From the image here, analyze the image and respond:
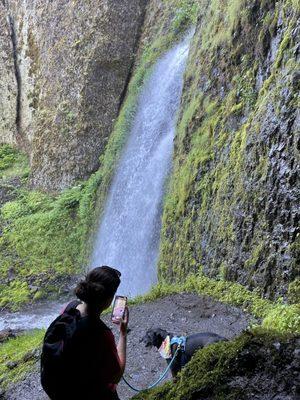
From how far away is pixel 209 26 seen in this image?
10898mm

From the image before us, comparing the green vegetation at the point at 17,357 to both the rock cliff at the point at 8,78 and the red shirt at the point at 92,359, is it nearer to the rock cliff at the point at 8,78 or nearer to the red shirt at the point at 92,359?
the red shirt at the point at 92,359

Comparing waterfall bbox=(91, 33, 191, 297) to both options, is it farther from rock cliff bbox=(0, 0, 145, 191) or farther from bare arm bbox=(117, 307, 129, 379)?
bare arm bbox=(117, 307, 129, 379)

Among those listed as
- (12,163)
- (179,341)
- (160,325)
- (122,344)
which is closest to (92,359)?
(122,344)

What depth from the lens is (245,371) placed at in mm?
2377

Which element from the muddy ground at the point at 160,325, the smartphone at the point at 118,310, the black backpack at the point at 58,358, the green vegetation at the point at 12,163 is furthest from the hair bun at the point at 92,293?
the green vegetation at the point at 12,163

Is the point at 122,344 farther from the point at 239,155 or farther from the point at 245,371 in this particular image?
the point at 239,155

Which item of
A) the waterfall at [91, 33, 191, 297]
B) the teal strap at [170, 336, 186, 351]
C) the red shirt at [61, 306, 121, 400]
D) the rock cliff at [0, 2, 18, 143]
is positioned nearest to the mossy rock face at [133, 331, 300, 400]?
the red shirt at [61, 306, 121, 400]

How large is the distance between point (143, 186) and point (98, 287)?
10220 mm

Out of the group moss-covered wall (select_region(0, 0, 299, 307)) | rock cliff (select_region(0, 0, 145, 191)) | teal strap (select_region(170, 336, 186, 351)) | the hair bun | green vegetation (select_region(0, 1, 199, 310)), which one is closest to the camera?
the hair bun

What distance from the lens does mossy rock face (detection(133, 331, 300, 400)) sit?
226 centimetres

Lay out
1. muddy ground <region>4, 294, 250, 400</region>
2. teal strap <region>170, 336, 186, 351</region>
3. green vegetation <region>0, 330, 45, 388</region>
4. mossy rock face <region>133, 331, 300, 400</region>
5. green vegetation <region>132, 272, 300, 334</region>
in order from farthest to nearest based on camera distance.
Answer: green vegetation <region>0, 330, 45, 388</region> < muddy ground <region>4, 294, 250, 400</region> < green vegetation <region>132, 272, 300, 334</region> < teal strap <region>170, 336, 186, 351</region> < mossy rock face <region>133, 331, 300, 400</region>

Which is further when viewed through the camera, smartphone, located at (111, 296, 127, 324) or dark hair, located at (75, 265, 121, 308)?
smartphone, located at (111, 296, 127, 324)

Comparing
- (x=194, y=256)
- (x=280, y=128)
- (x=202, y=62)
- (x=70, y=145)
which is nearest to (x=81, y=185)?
(x=70, y=145)

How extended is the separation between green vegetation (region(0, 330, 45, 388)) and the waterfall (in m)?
2.69
